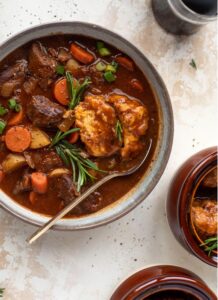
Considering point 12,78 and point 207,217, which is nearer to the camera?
point 12,78

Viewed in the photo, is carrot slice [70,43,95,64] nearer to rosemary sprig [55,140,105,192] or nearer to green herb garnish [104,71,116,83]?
green herb garnish [104,71,116,83]

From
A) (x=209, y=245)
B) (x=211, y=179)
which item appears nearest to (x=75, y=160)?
(x=211, y=179)

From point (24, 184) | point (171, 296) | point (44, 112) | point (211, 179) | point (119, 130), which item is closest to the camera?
point (44, 112)

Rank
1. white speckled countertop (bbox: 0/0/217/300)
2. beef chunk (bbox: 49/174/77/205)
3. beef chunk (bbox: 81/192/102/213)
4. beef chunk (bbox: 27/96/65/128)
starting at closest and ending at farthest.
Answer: beef chunk (bbox: 27/96/65/128)
beef chunk (bbox: 49/174/77/205)
beef chunk (bbox: 81/192/102/213)
white speckled countertop (bbox: 0/0/217/300)

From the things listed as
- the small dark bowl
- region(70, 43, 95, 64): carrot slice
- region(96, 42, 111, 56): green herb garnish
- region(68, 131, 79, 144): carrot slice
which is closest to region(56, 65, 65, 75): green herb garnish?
region(70, 43, 95, 64): carrot slice

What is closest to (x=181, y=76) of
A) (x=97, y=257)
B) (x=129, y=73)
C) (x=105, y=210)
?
(x=129, y=73)

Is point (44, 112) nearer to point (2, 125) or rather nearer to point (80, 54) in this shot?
point (2, 125)

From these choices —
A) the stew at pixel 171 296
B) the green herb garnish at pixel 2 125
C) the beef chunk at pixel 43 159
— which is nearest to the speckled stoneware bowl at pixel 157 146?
the beef chunk at pixel 43 159
